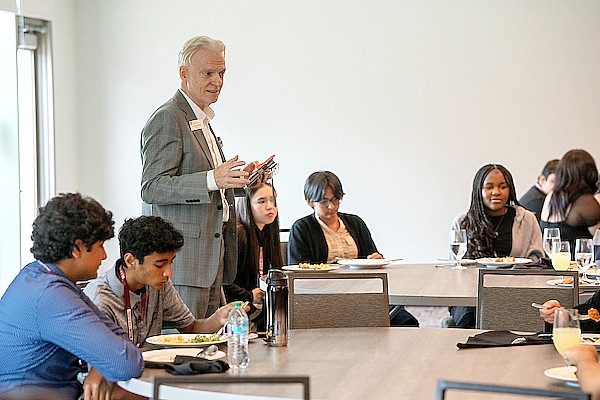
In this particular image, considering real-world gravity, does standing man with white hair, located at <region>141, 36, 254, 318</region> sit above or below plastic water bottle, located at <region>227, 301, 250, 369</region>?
above

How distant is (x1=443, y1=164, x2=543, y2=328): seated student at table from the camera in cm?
497

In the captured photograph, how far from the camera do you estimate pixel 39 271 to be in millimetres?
2498

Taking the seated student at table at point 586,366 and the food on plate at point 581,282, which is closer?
the seated student at table at point 586,366

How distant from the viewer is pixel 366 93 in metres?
7.13

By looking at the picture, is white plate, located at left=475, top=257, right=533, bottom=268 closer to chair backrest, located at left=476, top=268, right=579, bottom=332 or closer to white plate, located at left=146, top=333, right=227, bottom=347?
chair backrest, located at left=476, top=268, right=579, bottom=332

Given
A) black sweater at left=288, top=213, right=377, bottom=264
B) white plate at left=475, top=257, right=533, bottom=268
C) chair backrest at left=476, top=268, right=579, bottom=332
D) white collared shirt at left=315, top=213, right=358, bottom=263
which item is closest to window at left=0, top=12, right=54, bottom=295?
black sweater at left=288, top=213, right=377, bottom=264

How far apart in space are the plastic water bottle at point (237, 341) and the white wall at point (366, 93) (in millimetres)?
4679

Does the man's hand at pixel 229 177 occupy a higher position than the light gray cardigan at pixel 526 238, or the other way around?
the man's hand at pixel 229 177

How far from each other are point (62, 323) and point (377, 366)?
807mm

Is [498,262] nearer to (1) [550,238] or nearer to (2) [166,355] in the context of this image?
(1) [550,238]

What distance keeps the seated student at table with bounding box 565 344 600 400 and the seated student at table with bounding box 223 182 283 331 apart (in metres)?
2.40

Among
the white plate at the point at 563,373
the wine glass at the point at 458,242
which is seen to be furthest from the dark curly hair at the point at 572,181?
the white plate at the point at 563,373

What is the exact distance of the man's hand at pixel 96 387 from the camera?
2.39m

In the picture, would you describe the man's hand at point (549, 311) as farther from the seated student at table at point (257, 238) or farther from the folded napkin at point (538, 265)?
the seated student at table at point (257, 238)
